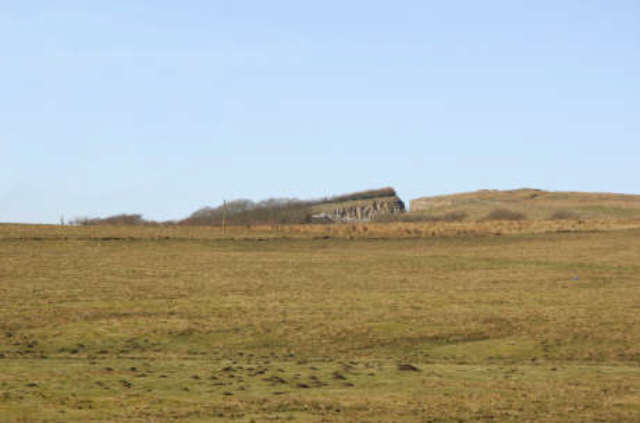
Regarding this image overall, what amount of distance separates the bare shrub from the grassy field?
50436 mm

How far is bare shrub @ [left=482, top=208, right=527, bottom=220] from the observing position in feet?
383

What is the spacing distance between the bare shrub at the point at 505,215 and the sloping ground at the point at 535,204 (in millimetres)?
896

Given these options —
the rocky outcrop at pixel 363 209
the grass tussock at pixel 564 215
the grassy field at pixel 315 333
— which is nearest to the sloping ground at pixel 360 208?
the rocky outcrop at pixel 363 209

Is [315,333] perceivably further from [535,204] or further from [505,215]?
[535,204]

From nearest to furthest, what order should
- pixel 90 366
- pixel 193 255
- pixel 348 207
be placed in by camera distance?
pixel 90 366 → pixel 193 255 → pixel 348 207

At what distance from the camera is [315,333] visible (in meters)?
31.1

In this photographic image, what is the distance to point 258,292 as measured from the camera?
138 ft

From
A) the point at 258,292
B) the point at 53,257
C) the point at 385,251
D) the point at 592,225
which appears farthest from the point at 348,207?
the point at 258,292

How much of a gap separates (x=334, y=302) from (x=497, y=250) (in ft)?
96.6

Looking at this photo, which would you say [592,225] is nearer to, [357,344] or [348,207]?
[357,344]

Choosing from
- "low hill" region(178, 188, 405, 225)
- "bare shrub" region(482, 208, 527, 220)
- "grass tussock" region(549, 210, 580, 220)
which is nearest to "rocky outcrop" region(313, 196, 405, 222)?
"low hill" region(178, 188, 405, 225)

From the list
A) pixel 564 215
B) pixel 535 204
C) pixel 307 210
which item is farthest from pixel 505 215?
pixel 307 210

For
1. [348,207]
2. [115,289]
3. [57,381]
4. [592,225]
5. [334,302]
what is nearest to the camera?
[57,381]

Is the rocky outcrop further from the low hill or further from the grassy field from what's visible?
the grassy field
